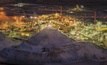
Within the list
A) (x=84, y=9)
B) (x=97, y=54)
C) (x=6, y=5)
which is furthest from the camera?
(x=6, y=5)

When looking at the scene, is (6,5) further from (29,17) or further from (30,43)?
(30,43)

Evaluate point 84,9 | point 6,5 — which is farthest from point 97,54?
point 6,5

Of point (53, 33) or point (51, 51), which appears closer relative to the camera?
point (51, 51)

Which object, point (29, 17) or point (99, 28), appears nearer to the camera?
point (99, 28)

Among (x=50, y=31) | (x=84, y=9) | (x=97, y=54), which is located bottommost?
(x=97, y=54)

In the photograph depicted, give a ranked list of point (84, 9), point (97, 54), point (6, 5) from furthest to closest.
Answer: point (6, 5) < point (84, 9) < point (97, 54)
